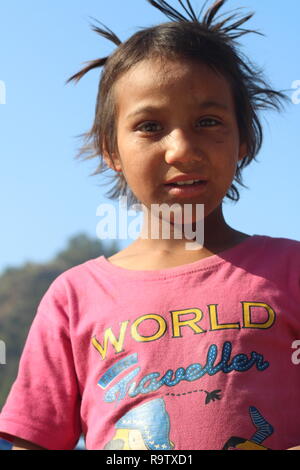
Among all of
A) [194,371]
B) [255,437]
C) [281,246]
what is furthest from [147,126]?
[255,437]

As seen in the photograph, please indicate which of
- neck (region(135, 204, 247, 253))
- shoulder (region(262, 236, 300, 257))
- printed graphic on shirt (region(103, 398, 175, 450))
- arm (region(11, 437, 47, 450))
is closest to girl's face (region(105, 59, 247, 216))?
neck (region(135, 204, 247, 253))

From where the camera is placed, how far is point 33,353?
9.46ft

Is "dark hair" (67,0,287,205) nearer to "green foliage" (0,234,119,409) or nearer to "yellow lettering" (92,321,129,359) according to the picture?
"yellow lettering" (92,321,129,359)

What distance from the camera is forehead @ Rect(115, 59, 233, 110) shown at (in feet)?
9.04

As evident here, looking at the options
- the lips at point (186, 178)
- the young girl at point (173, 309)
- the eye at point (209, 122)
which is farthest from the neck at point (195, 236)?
the eye at point (209, 122)

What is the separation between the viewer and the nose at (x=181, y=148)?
8.79 feet

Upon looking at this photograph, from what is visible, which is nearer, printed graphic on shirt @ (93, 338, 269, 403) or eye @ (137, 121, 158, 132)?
printed graphic on shirt @ (93, 338, 269, 403)

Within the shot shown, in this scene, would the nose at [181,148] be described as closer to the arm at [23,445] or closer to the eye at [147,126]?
the eye at [147,126]

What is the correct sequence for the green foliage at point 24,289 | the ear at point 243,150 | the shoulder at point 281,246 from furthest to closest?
the green foliage at point 24,289, the ear at point 243,150, the shoulder at point 281,246

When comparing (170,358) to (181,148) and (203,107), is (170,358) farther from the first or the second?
(203,107)

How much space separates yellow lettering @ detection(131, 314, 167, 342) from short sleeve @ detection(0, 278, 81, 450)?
10.6 inches

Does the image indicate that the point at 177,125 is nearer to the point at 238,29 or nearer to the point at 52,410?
the point at 238,29

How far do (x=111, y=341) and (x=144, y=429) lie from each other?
311 mm
